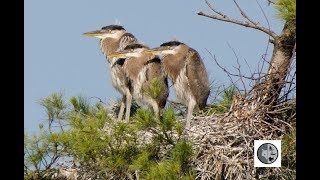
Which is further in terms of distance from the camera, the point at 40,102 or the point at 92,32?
the point at 92,32

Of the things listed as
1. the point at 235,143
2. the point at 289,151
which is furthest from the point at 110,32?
the point at 289,151

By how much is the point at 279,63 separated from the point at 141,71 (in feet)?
4.32

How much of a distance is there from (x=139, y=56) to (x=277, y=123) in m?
1.60

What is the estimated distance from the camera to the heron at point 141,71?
6.42 metres

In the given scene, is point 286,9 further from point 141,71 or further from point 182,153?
point 141,71

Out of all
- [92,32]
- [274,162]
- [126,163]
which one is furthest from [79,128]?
[92,32]

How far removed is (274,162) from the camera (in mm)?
5062

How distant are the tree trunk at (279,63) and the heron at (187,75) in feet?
2.97

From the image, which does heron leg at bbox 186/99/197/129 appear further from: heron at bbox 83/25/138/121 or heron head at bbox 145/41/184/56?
heron at bbox 83/25/138/121

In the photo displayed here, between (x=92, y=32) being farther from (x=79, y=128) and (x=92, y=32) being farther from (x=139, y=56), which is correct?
(x=79, y=128)

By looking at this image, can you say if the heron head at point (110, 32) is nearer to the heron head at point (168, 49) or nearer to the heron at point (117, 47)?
the heron at point (117, 47)

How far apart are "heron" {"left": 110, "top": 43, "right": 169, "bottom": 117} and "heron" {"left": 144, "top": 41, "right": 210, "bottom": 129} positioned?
0.07 metres

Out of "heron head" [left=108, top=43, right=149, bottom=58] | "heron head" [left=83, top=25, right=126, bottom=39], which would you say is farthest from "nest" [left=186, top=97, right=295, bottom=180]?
"heron head" [left=83, top=25, right=126, bottom=39]
